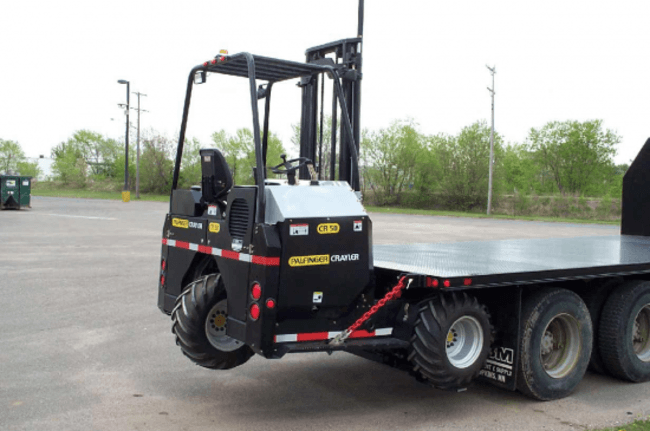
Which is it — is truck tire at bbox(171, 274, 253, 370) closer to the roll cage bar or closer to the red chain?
the roll cage bar

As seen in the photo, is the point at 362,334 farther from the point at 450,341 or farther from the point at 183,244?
the point at 183,244

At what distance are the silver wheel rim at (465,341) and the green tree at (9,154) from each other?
373 feet

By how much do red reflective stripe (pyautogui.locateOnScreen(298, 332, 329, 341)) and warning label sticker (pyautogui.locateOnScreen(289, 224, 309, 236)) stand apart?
2.39ft

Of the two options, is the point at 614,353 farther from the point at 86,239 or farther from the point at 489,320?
the point at 86,239

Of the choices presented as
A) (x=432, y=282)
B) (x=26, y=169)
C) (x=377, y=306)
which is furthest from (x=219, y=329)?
(x=26, y=169)

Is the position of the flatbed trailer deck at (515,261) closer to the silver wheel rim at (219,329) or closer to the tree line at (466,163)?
the silver wheel rim at (219,329)

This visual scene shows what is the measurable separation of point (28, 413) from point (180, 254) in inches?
66.4

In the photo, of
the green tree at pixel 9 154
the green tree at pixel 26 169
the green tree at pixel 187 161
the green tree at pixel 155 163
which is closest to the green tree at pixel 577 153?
the green tree at pixel 155 163

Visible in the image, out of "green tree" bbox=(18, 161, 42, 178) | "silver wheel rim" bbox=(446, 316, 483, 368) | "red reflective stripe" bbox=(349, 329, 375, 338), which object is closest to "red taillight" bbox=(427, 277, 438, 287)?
"silver wheel rim" bbox=(446, 316, 483, 368)

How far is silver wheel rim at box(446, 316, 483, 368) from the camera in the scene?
16.5 ft

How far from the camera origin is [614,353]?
239 inches

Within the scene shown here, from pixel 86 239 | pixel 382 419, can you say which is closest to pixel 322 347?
pixel 382 419

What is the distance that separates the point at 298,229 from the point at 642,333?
13.4 feet

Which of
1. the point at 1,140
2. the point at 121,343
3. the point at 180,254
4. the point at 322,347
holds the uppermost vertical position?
the point at 1,140
